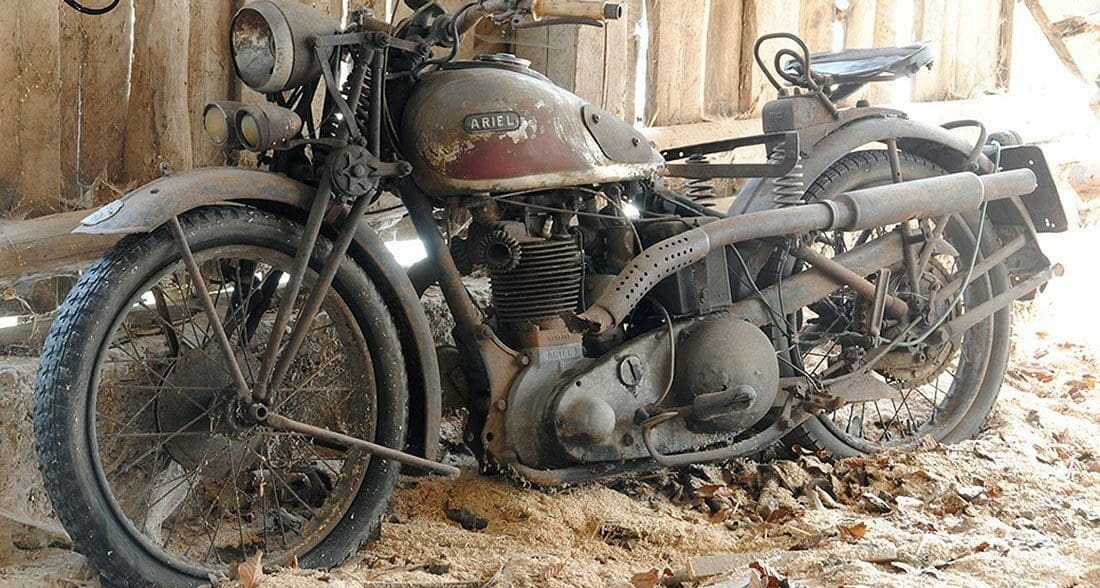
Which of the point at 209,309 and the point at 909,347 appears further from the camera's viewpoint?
the point at 909,347

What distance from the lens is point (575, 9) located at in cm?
331

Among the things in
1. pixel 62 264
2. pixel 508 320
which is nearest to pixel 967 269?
pixel 508 320

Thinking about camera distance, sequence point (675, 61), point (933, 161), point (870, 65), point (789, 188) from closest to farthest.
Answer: point (789, 188) → point (870, 65) → point (933, 161) → point (675, 61)

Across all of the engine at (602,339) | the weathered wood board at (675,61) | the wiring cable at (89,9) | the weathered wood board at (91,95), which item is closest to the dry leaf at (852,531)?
the engine at (602,339)

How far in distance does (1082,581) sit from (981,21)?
501 cm

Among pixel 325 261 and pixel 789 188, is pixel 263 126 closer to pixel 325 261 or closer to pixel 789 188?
pixel 325 261

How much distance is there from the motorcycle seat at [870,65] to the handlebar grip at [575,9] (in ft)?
4.02

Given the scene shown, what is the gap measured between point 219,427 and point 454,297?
82 cm

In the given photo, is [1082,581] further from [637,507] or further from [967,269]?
[967,269]

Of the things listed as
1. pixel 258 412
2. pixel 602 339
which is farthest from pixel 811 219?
pixel 258 412

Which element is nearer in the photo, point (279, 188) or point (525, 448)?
point (279, 188)

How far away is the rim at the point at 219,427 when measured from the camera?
10.5ft

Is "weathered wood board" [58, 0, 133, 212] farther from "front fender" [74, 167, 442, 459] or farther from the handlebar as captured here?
the handlebar

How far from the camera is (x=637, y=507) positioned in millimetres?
3867
